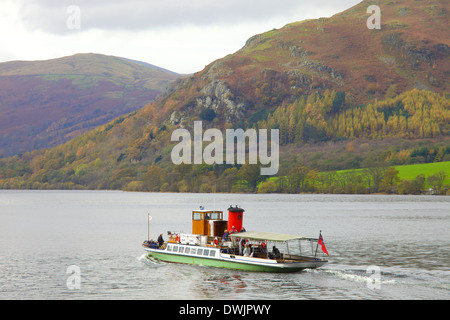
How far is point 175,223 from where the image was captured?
138 metres

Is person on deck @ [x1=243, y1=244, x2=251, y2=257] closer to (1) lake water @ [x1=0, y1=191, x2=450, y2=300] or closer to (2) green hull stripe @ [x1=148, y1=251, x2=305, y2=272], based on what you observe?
(2) green hull stripe @ [x1=148, y1=251, x2=305, y2=272]

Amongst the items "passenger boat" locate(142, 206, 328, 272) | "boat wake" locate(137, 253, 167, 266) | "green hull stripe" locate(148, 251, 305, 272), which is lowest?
"boat wake" locate(137, 253, 167, 266)

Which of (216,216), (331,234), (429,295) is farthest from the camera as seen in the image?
(331,234)

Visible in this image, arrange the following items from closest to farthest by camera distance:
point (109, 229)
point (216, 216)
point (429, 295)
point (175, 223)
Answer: point (429, 295), point (216, 216), point (109, 229), point (175, 223)

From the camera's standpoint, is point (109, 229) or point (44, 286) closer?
point (44, 286)

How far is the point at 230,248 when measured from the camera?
67250 millimetres

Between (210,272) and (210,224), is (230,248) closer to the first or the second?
(210,272)

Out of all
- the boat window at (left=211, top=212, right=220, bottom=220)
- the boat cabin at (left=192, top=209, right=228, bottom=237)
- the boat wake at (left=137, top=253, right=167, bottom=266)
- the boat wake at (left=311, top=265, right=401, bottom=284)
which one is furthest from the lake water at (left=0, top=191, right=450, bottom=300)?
the boat window at (left=211, top=212, right=220, bottom=220)

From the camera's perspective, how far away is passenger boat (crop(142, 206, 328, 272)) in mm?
62781

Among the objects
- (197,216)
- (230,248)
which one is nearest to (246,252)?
(230,248)

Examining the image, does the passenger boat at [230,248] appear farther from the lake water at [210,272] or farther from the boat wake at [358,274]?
the boat wake at [358,274]
